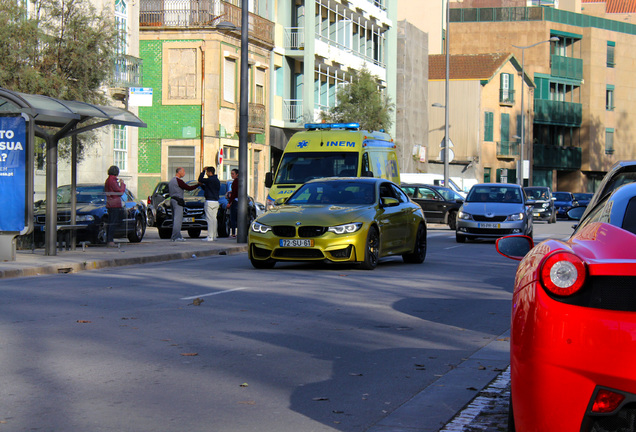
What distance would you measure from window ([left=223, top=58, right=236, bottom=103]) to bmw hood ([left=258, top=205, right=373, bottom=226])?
95.1ft

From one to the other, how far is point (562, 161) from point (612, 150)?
6459 millimetres

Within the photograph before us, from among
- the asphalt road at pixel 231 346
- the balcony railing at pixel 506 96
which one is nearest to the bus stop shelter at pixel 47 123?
the asphalt road at pixel 231 346

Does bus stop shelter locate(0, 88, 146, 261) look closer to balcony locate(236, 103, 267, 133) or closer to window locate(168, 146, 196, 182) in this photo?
window locate(168, 146, 196, 182)

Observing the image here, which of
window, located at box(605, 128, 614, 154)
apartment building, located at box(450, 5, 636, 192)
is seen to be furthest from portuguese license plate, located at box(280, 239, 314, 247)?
window, located at box(605, 128, 614, 154)

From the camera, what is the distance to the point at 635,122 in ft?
297

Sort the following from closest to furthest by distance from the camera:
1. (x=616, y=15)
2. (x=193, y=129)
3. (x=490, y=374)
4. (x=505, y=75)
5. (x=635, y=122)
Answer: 1. (x=490, y=374)
2. (x=193, y=129)
3. (x=505, y=75)
4. (x=635, y=122)
5. (x=616, y=15)

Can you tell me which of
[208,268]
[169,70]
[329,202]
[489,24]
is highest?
[489,24]

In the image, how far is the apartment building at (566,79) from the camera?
274ft

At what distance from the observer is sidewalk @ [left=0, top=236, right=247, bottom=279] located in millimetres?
16097

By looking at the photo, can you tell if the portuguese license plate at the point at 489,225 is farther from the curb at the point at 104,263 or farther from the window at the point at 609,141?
the window at the point at 609,141

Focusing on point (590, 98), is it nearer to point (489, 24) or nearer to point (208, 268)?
point (489, 24)

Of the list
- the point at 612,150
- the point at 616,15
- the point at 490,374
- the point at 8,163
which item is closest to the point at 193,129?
the point at 8,163

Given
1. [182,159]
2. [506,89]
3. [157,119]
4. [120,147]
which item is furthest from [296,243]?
[506,89]

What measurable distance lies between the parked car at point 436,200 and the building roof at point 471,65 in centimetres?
3913
